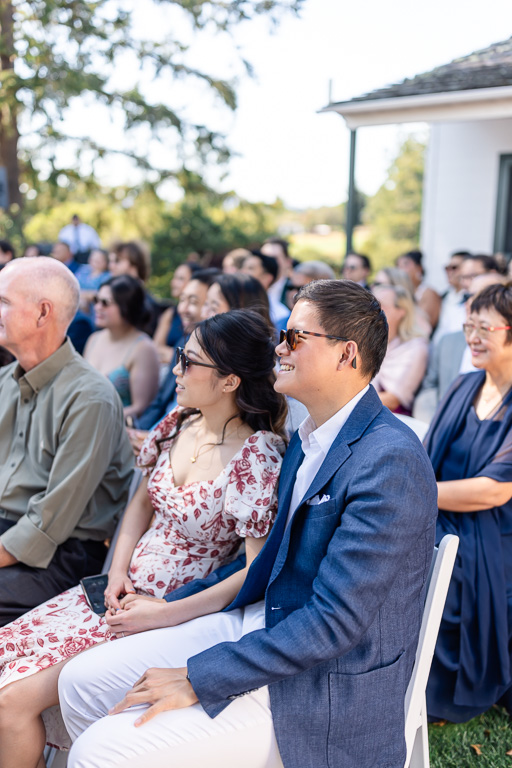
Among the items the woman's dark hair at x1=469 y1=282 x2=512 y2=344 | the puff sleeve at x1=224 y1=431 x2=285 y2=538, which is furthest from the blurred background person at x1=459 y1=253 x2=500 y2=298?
the puff sleeve at x1=224 y1=431 x2=285 y2=538

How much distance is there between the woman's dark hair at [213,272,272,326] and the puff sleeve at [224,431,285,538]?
5.44ft

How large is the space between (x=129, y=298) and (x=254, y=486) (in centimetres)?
280

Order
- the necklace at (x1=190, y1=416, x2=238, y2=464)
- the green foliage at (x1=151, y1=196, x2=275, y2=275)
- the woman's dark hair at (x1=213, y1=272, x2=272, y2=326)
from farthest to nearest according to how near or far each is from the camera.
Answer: the green foliage at (x1=151, y1=196, x2=275, y2=275) < the woman's dark hair at (x1=213, y1=272, x2=272, y2=326) < the necklace at (x1=190, y1=416, x2=238, y2=464)

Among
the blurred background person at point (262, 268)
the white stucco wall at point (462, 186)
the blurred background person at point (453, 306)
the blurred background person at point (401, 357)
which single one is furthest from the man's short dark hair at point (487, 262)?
the white stucco wall at point (462, 186)

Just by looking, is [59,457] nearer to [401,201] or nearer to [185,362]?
[185,362]

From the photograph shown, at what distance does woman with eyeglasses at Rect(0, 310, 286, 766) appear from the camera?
7.32 ft

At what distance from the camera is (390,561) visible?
170 cm

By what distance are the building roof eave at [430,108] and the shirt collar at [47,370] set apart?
5.72 m

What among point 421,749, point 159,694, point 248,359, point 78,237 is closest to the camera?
point 159,694

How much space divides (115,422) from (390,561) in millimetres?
1521

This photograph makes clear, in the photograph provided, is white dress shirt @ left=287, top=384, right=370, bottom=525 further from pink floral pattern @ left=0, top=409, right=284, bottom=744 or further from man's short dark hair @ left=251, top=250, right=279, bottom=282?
man's short dark hair @ left=251, top=250, right=279, bottom=282

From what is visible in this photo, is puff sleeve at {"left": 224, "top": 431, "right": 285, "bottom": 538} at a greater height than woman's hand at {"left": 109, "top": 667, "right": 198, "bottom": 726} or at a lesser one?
greater

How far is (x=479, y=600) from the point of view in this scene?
2820mm

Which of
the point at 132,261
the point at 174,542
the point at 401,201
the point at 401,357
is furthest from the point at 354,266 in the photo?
the point at 401,201
